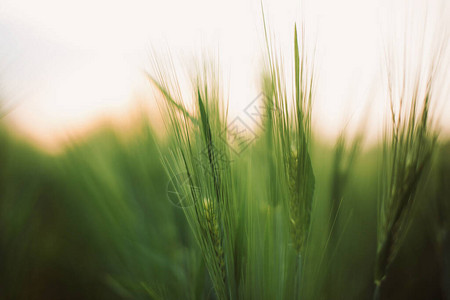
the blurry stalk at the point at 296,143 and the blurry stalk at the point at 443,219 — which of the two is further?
the blurry stalk at the point at 443,219

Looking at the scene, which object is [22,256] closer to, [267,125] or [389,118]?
[267,125]

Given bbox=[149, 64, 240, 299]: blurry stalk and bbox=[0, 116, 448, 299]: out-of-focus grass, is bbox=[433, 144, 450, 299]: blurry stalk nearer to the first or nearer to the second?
bbox=[0, 116, 448, 299]: out-of-focus grass

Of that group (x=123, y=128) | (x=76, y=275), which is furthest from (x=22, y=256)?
(x=123, y=128)

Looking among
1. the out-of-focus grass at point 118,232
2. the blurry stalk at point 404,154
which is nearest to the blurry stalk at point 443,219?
the out-of-focus grass at point 118,232

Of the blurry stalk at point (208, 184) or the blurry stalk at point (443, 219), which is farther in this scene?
the blurry stalk at point (443, 219)

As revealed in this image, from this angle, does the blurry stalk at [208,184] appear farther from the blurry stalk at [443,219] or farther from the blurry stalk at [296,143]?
the blurry stalk at [443,219]

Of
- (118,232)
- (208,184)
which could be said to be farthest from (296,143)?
(118,232)

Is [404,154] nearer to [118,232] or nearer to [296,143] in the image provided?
[296,143]

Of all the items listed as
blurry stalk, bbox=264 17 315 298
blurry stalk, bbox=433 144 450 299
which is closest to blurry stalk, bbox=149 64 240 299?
blurry stalk, bbox=264 17 315 298

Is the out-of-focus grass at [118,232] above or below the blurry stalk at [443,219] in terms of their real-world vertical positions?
below

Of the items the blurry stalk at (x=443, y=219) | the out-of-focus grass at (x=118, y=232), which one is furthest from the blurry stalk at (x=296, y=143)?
the blurry stalk at (x=443, y=219)

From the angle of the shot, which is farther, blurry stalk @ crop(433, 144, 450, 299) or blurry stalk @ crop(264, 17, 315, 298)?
blurry stalk @ crop(433, 144, 450, 299)

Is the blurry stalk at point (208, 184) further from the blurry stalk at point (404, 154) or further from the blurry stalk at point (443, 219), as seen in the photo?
the blurry stalk at point (443, 219)

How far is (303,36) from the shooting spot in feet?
0.75
